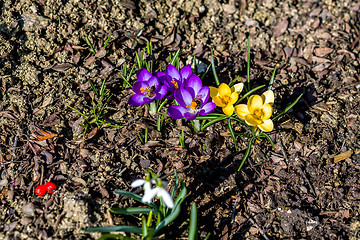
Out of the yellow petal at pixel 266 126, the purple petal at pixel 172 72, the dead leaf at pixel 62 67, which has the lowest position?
the yellow petal at pixel 266 126

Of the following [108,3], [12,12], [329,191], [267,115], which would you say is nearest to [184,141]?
[267,115]

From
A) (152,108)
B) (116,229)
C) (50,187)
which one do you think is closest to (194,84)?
(152,108)

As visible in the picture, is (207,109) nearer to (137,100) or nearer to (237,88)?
(237,88)

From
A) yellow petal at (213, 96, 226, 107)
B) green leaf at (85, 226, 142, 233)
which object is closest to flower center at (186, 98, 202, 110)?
yellow petal at (213, 96, 226, 107)

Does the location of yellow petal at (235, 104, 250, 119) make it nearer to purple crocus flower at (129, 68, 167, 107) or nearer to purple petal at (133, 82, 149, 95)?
purple crocus flower at (129, 68, 167, 107)

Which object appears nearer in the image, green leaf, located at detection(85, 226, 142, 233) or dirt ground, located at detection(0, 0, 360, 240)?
green leaf, located at detection(85, 226, 142, 233)

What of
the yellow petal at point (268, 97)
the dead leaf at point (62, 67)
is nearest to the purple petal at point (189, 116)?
the yellow petal at point (268, 97)

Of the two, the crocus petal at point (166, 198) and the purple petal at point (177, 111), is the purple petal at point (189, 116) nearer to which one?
the purple petal at point (177, 111)
